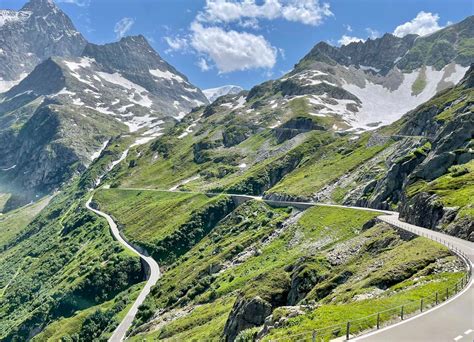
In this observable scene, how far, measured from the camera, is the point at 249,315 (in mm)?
43781

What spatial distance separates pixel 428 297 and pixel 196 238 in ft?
357

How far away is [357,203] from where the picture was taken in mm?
103875

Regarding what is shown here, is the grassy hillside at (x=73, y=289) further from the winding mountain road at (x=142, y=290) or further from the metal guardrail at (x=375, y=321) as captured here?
the metal guardrail at (x=375, y=321)

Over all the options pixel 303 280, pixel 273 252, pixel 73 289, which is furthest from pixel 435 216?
pixel 73 289

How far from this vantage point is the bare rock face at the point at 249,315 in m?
43.3

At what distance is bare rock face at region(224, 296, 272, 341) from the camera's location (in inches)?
1706

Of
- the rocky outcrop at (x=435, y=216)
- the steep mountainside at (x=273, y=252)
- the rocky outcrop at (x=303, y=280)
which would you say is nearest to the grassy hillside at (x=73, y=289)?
the steep mountainside at (x=273, y=252)

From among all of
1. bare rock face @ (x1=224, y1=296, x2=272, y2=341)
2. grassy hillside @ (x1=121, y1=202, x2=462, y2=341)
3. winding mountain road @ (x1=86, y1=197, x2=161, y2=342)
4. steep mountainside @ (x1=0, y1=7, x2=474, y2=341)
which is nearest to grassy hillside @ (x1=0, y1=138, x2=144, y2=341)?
steep mountainside @ (x1=0, y1=7, x2=474, y2=341)

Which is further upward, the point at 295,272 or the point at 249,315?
the point at 295,272

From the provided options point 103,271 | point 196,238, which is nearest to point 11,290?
point 103,271

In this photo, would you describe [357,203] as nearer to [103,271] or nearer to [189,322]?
[189,322]

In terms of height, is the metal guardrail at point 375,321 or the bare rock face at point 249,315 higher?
the metal guardrail at point 375,321

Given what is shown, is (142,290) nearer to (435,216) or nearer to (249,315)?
(249,315)

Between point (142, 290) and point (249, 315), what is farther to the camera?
point (142, 290)
